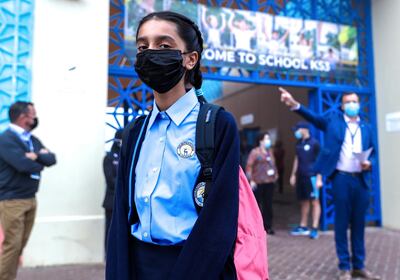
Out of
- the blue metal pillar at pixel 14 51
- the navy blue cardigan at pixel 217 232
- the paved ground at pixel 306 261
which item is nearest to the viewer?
the navy blue cardigan at pixel 217 232

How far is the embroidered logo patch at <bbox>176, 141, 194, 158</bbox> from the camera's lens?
1560mm

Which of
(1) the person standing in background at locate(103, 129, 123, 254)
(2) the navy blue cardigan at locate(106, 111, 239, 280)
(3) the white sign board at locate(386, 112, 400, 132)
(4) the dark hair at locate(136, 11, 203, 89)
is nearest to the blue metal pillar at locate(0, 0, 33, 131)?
(1) the person standing in background at locate(103, 129, 123, 254)

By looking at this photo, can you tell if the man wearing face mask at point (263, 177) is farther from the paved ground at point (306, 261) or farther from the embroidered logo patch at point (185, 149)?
the embroidered logo patch at point (185, 149)

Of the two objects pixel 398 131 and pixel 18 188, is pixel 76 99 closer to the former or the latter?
pixel 18 188

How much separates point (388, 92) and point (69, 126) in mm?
6126

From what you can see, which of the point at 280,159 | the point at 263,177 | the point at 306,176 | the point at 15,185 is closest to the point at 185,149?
the point at 15,185

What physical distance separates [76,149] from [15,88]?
3.64 feet

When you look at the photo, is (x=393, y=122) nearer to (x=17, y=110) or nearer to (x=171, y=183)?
(x=17, y=110)

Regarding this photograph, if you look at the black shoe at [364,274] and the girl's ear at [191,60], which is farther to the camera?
the black shoe at [364,274]

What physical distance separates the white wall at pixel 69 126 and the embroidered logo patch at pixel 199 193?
14.5 ft

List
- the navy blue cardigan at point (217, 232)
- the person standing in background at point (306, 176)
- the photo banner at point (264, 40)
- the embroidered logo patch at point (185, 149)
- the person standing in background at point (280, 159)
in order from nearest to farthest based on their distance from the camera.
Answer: the navy blue cardigan at point (217, 232) < the embroidered logo patch at point (185, 149) < the photo banner at point (264, 40) < the person standing in background at point (306, 176) < the person standing in background at point (280, 159)

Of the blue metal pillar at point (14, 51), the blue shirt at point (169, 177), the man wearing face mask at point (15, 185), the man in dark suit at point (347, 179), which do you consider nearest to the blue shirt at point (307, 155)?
the man in dark suit at point (347, 179)

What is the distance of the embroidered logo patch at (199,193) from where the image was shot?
1.53 m

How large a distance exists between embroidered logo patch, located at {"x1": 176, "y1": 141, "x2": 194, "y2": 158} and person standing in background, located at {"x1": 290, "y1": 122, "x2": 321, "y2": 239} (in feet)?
19.9
